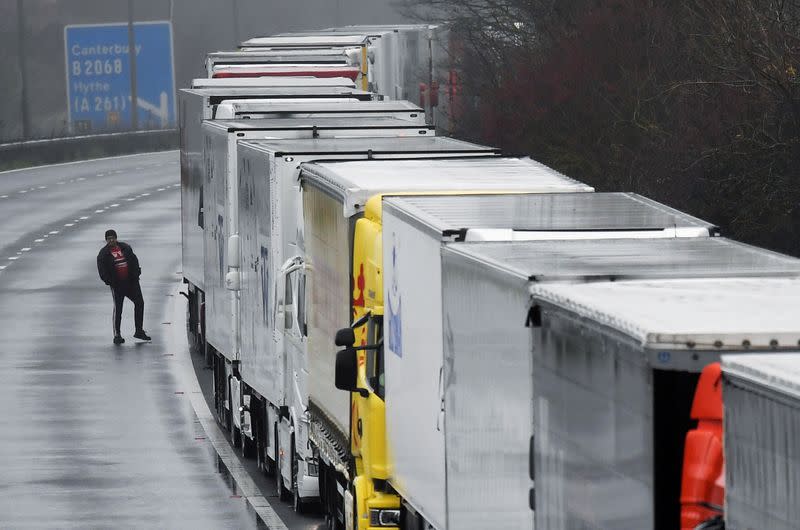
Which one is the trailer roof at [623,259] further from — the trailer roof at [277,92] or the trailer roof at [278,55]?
the trailer roof at [278,55]

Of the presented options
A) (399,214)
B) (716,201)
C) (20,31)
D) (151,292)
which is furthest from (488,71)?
(20,31)

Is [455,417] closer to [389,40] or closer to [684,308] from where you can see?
[684,308]

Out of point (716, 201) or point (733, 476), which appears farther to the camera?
point (716, 201)

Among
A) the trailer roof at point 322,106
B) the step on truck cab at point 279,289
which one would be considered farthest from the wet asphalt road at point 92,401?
the trailer roof at point 322,106

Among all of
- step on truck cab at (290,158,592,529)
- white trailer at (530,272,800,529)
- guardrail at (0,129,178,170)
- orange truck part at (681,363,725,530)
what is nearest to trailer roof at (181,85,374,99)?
step on truck cab at (290,158,592,529)

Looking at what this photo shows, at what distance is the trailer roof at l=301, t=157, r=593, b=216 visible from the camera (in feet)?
48.8

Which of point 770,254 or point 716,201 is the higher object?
point 770,254

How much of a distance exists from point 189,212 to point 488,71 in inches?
506

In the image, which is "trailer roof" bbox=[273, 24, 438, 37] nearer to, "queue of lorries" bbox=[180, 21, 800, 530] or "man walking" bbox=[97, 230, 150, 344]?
"man walking" bbox=[97, 230, 150, 344]

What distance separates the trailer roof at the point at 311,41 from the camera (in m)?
45.4

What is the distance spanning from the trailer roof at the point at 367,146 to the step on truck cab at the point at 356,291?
1.25 meters

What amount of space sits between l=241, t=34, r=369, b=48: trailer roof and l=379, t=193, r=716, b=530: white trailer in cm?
3168

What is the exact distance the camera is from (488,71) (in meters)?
42.9

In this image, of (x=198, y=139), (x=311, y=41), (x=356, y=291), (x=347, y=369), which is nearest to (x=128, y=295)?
(x=198, y=139)
